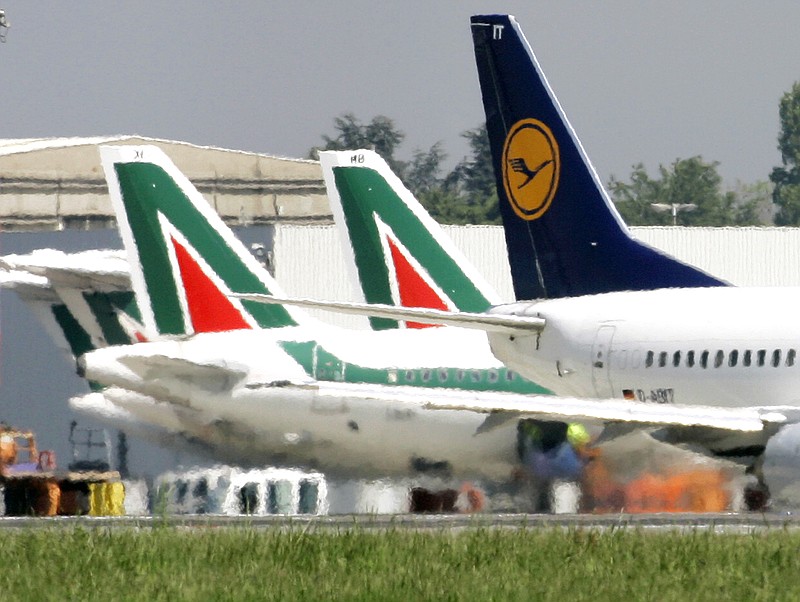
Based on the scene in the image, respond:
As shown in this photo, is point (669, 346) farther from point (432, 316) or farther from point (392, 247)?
point (392, 247)

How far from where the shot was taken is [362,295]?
34.3 meters

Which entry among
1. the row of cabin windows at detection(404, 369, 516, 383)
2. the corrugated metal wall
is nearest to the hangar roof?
the corrugated metal wall

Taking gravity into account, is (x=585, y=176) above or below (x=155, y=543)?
above

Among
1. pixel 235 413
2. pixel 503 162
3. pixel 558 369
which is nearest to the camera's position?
pixel 558 369

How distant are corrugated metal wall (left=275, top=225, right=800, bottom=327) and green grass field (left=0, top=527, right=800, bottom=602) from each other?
92.1ft

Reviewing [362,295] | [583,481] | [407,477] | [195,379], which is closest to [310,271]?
[362,295]

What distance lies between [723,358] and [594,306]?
2.31m

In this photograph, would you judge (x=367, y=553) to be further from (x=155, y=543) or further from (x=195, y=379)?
(x=195, y=379)

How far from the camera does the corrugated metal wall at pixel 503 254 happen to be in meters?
45.4

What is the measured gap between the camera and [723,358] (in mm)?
23875

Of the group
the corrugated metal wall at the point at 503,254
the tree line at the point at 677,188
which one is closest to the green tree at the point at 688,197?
the tree line at the point at 677,188

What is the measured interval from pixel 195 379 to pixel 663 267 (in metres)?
8.33

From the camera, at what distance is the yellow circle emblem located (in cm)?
2739

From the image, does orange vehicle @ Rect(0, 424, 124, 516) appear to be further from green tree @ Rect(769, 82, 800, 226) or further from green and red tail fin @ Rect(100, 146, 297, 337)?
green tree @ Rect(769, 82, 800, 226)
